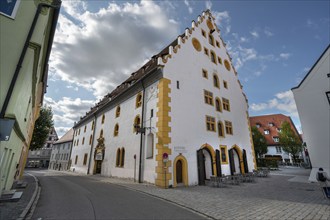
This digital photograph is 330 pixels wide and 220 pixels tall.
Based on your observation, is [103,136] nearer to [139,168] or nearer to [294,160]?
[139,168]

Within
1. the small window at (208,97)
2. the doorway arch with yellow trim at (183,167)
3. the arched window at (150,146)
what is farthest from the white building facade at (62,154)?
the small window at (208,97)

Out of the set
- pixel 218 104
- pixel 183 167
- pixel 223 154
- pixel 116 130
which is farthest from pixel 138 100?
pixel 223 154

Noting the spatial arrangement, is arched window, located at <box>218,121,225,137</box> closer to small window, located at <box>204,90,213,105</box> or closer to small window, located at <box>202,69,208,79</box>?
small window, located at <box>204,90,213,105</box>

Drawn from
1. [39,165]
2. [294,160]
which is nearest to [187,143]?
[294,160]

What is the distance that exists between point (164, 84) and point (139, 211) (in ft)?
36.6

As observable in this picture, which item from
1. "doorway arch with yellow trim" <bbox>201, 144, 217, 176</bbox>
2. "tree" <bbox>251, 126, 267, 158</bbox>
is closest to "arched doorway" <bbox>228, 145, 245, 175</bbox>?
"doorway arch with yellow trim" <bbox>201, 144, 217, 176</bbox>

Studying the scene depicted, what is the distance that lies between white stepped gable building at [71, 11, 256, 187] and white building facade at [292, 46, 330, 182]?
7407mm

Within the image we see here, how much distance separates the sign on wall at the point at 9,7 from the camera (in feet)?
14.1

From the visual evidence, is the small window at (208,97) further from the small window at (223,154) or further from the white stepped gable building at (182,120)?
the small window at (223,154)

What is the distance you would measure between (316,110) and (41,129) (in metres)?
34.8

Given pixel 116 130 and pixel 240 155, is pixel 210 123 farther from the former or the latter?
pixel 116 130

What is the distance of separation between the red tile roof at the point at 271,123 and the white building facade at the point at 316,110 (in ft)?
112

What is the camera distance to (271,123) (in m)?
49.7

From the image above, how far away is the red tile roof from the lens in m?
47.1
